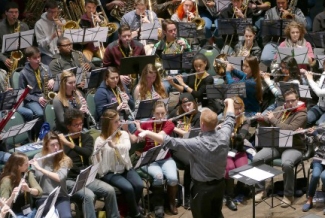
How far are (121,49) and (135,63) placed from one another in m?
0.63

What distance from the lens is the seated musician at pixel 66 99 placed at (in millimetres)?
9922

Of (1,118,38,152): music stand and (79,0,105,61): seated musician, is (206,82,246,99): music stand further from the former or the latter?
(1,118,38,152): music stand

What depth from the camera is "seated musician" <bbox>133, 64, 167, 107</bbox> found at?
10.6 metres

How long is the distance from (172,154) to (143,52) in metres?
2.31

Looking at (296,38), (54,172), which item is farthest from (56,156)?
(296,38)

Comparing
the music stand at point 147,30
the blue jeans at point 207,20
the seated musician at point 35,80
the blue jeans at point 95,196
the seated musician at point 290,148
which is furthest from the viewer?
the blue jeans at point 207,20

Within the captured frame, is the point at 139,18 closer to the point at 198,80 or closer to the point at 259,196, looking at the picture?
the point at 198,80

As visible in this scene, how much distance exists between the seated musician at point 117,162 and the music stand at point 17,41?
8.66ft

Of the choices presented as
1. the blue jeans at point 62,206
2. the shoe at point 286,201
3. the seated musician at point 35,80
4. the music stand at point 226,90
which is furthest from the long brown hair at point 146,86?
the blue jeans at point 62,206

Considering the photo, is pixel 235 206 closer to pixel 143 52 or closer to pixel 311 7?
Result: pixel 143 52

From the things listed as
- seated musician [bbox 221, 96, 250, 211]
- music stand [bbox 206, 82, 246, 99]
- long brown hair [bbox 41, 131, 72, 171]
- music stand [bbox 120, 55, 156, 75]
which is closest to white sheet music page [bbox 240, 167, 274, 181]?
seated musician [bbox 221, 96, 250, 211]

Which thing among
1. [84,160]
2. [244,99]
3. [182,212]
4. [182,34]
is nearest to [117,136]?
[84,160]

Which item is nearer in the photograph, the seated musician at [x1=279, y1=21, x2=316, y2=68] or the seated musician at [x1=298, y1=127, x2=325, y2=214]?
the seated musician at [x1=298, y1=127, x2=325, y2=214]

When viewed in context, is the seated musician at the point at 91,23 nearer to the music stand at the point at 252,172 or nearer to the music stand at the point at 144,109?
the music stand at the point at 144,109
